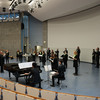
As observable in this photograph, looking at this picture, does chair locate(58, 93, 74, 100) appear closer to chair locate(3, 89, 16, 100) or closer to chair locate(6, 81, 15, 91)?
chair locate(3, 89, 16, 100)

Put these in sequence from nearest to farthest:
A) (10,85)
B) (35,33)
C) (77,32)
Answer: (10,85) → (77,32) → (35,33)

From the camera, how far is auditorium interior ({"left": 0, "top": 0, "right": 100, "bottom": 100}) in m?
6.05

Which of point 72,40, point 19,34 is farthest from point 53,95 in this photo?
point 19,34

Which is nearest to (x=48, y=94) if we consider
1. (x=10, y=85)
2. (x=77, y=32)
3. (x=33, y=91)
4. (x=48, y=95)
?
(x=48, y=95)

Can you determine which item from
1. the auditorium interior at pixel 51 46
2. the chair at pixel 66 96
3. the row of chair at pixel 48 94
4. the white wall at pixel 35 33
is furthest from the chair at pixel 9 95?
the white wall at pixel 35 33

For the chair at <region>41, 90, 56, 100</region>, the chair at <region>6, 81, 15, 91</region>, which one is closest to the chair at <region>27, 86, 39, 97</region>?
the chair at <region>41, 90, 56, 100</region>

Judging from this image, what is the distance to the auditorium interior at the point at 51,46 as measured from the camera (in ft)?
19.8

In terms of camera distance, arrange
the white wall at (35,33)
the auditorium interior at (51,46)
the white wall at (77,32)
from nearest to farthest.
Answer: the auditorium interior at (51,46), the white wall at (77,32), the white wall at (35,33)

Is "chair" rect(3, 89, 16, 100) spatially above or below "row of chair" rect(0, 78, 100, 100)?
above

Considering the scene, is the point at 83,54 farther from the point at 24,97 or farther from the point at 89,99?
the point at 24,97

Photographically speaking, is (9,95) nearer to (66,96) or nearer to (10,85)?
(10,85)

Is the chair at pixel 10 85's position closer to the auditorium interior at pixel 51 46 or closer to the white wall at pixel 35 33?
the auditorium interior at pixel 51 46

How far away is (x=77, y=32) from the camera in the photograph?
17.1 metres

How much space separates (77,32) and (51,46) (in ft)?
17.1
